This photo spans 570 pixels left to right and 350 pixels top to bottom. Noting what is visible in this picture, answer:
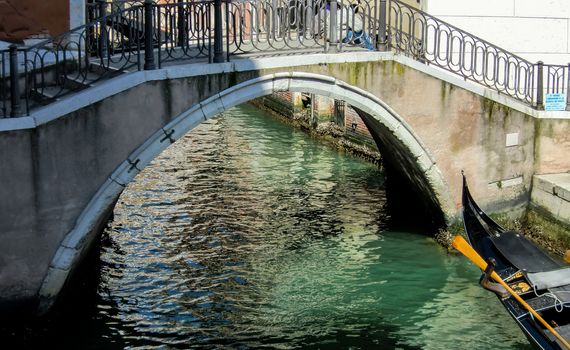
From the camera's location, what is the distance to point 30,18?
300 inches

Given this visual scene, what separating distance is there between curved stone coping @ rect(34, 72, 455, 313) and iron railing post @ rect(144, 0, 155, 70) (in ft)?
1.52

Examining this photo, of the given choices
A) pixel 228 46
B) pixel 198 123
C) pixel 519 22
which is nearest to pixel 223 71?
pixel 228 46

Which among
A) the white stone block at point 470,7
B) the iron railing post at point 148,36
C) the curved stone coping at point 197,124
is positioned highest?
the white stone block at point 470,7

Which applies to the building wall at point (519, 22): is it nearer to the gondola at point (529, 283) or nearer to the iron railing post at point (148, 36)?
the gondola at point (529, 283)

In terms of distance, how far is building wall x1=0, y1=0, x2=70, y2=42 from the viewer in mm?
7586

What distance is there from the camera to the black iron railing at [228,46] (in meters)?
7.39

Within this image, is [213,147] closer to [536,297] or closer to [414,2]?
[414,2]

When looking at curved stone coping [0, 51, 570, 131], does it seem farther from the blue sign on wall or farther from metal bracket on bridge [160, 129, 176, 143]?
metal bracket on bridge [160, 129, 176, 143]

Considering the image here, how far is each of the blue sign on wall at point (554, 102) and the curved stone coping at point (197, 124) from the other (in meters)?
1.34

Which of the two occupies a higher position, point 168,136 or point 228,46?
point 228,46

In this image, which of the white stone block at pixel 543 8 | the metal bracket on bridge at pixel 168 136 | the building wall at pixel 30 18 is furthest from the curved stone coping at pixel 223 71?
the white stone block at pixel 543 8

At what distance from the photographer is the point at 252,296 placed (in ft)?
26.5

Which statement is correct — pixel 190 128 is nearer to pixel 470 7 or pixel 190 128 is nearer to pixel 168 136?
pixel 168 136

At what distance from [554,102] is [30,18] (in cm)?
496
